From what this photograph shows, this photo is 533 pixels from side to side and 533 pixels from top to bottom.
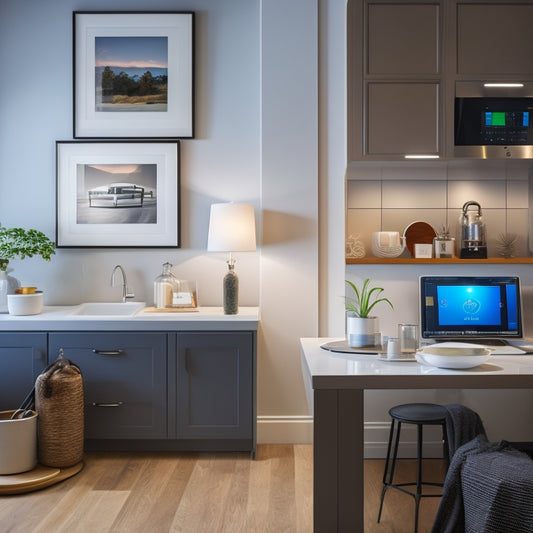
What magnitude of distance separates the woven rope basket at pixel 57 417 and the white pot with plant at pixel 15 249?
2.35ft

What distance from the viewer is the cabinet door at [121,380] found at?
3.37 m

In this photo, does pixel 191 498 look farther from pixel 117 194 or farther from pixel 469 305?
pixel 117 194

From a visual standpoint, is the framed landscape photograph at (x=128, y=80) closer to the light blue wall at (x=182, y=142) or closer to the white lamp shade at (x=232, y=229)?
the light blue wall at (x=182, y=142)

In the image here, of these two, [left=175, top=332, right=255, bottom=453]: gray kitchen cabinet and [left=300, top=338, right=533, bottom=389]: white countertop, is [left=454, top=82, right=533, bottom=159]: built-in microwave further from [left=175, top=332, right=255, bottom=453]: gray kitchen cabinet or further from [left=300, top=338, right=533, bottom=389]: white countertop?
[left=175, top=332, right=255, bottom=453]: gray kitchen cabinet

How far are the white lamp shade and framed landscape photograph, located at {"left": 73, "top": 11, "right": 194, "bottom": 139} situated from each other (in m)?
0.65

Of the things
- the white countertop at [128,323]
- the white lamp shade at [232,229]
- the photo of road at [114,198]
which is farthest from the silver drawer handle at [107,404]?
the photo of road at [114,198]

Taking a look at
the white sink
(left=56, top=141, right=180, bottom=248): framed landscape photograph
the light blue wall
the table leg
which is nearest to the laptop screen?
the light blue wall

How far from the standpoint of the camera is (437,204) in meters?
3.62

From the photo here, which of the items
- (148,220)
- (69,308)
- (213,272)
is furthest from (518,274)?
(69,308)

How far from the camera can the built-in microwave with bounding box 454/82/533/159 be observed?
3.13 m

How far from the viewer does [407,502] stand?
9.25ft

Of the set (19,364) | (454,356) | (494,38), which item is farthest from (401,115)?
(19,364)

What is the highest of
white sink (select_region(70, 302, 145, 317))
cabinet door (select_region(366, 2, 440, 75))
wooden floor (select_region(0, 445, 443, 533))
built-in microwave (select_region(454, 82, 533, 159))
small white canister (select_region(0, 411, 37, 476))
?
cabinet door (select_region(366, 2, 440, 75))

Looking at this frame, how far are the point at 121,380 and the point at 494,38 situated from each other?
8.71 feet
